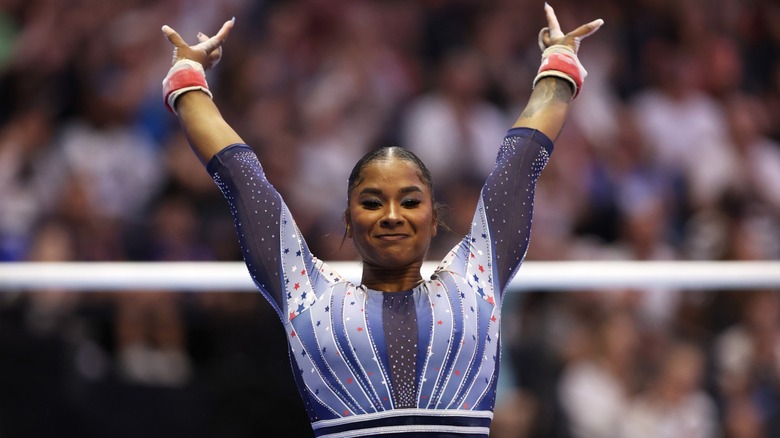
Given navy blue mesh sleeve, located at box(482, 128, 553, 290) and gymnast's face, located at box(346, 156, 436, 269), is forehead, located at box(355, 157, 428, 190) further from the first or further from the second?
Answer: navy blue mesh sleeve, located at box(482, 128, 553, 290)

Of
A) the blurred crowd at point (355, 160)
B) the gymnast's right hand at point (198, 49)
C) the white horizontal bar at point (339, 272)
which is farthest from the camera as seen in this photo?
the blurred crowd at point (355, 160)

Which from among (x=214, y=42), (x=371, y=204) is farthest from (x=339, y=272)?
(x=371, y=204)

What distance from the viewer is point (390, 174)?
2.66 meters

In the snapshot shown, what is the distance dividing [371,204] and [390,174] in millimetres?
86

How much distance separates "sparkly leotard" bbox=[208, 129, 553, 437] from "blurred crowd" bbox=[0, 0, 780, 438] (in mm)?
2681

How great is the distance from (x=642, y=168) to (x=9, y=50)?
4093mm

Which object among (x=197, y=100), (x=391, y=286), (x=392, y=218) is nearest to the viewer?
(x=392, y=218)

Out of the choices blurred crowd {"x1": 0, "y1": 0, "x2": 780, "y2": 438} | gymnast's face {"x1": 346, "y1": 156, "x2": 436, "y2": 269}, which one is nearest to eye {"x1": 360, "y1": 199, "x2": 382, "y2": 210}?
gymnast's face {"x1": 346, "y1": 156, "x2": 436, "y2": 269}

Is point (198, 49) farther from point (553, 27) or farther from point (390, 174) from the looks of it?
point (553, 27)

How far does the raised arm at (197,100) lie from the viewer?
2758 mm

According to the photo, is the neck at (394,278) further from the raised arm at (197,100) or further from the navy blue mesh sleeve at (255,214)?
the raised arm at (197,100)

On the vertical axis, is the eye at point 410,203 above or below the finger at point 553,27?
below

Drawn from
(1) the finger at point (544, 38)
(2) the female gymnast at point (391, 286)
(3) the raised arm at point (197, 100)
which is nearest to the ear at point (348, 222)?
(2) the female gymnast at point (391, 286)

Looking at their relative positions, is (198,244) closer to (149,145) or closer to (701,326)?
(149,145)
